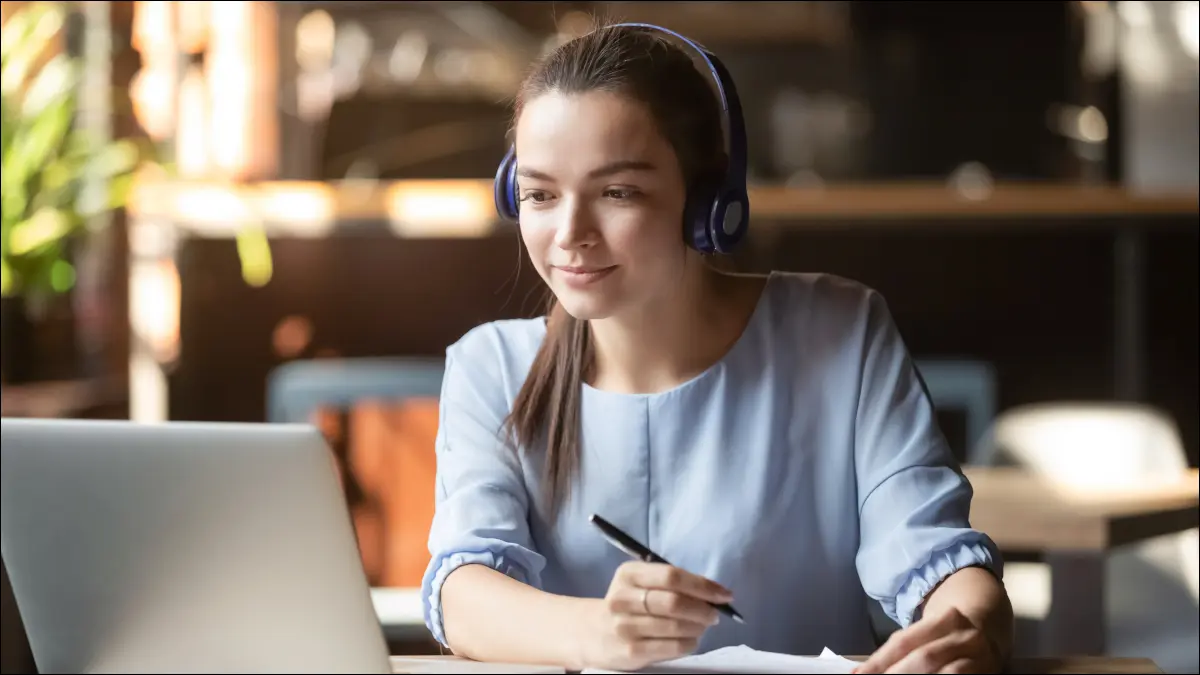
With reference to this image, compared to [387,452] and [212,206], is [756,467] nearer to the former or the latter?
[387,452]

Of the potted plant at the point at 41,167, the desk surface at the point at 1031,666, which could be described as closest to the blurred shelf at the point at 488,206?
the potted plant at the point at 41,167

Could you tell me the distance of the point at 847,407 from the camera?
1.30m

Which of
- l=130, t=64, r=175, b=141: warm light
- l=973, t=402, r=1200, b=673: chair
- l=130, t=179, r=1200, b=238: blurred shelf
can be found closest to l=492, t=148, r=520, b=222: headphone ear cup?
l=973, t=402, r=1200, b=673: chair

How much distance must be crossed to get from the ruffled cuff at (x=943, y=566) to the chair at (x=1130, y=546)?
955mm

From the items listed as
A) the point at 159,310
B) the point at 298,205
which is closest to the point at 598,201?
the point at 298,205

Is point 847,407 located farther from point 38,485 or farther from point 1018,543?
point 38,485

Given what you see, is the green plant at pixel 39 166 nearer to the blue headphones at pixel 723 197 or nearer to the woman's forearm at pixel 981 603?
the blue headphones at pixel 723 197

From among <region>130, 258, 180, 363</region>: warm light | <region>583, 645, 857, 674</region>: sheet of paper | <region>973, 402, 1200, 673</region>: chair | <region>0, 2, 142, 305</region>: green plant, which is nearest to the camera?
<region>583, 645, 857, 674</region>: sheet of paper

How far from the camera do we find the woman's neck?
4.38ft

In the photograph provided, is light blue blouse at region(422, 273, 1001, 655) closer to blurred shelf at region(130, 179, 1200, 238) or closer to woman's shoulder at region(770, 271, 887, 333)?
woman's shoulder at region(770, 271, 887, 333)

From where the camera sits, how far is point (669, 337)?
1346 millimetres

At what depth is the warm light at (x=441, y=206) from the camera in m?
2.86

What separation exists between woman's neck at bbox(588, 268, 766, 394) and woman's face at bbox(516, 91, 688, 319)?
0.07 m

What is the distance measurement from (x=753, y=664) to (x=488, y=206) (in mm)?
1988
